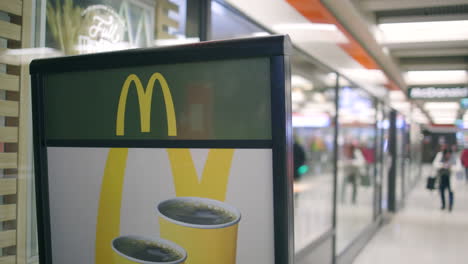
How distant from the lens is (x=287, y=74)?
4.00 feet

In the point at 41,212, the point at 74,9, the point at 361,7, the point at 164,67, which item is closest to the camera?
the point at 164,67

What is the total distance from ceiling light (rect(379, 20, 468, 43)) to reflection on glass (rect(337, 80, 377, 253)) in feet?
3.29

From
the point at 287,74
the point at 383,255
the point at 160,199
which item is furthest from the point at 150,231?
the point at 383,255

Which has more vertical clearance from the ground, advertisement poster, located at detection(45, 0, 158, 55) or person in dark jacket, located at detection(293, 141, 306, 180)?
advertisement poster, located at detection(45, 0, 158, 55)

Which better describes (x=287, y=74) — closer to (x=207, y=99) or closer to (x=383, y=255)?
(x=207, y=99)

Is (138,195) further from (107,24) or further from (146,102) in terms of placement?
(107,24)

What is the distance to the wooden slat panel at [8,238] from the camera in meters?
2.04

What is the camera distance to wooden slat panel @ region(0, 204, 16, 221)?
2.04 m

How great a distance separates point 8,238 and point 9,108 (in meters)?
0.58

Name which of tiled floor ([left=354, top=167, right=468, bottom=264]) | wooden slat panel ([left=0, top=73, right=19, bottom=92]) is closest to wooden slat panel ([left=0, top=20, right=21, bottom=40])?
wooden slat panel ([left=0, top=73, right=19, bottom=92])

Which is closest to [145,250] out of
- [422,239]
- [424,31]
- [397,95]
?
[424,31]

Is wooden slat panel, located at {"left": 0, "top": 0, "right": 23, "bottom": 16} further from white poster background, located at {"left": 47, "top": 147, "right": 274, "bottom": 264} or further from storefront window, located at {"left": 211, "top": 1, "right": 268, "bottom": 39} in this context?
storefront window, located at {"left": 211, "top": 1, "right": 268, "bottom": 39}

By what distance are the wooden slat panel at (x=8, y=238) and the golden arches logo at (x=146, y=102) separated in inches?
38.5

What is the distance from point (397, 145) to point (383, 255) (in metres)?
5.56
